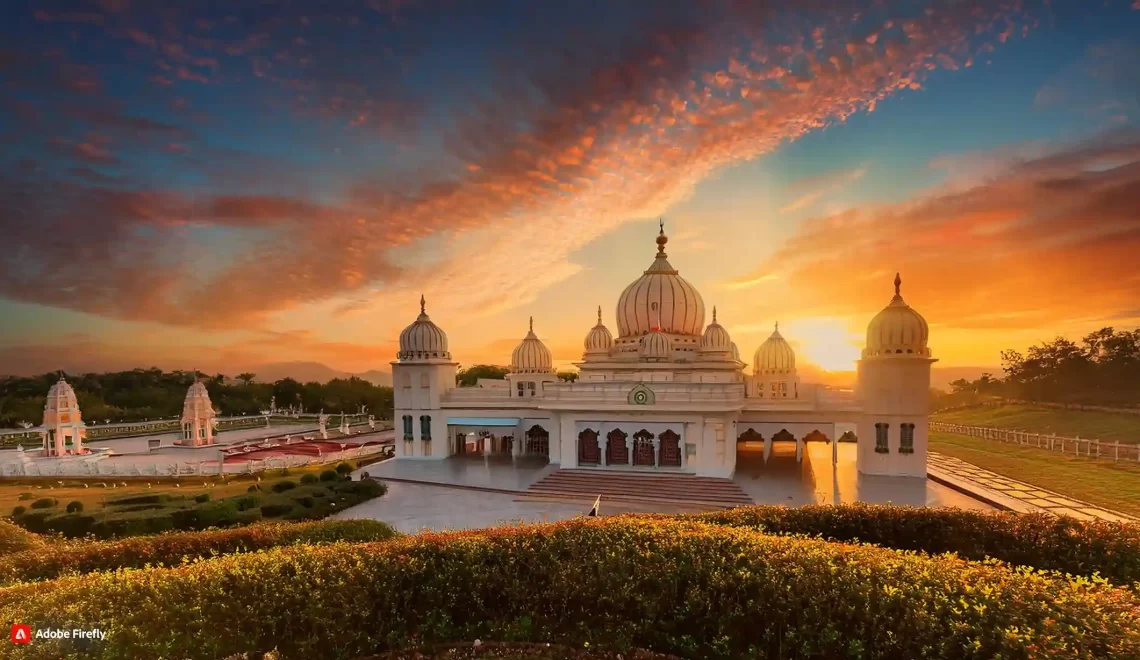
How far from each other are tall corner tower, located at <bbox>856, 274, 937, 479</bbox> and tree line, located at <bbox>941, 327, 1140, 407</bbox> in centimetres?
2370

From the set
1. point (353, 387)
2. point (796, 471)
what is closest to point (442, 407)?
point (796, 471)

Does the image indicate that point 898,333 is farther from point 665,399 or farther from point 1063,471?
point 665,399

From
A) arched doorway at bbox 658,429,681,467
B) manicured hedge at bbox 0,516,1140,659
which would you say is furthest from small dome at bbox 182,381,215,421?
manicured hedge at bbox 0,516,1140,659

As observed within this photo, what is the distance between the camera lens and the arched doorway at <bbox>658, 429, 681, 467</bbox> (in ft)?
74.7

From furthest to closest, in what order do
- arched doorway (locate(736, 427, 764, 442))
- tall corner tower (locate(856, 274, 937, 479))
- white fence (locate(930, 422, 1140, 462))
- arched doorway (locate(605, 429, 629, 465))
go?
arched doorway (locate(736, 427, 764, 442)) < white fence (locate(930, 422, 1140, 462)) < arched doorway (locate(605, 429, 629, 465)) < tall corner tower (locate(856, 274, 937, 479))

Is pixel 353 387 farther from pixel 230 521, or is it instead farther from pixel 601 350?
pixel 230 521

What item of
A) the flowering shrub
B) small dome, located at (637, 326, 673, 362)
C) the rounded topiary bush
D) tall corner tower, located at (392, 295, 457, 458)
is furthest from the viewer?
tall corner tower, located at (392, 295, 457, 458)

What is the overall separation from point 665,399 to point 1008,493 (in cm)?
1215

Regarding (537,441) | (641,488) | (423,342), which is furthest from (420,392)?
(641,488)

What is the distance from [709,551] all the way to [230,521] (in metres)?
15.5

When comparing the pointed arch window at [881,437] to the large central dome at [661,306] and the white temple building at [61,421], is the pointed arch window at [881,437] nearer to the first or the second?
the large central dome at [661,306]

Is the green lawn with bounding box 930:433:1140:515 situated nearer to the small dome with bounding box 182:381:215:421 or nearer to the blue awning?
the blue awning

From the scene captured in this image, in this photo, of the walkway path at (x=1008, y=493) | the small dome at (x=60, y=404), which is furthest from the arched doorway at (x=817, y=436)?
the small dome at (x=60, y=404)

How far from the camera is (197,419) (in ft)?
112
